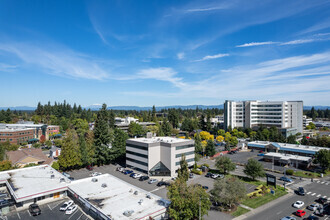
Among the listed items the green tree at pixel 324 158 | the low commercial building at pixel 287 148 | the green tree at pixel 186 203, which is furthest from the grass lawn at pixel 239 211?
the low commercial building at pixel 287 148

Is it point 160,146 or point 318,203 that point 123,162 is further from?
point 318,203

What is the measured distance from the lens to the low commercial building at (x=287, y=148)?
2486 inches

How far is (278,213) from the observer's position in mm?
30281

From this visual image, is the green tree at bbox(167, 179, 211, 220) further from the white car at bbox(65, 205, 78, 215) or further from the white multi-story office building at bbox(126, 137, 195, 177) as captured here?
the white multi-story office building at bbox(126, 137, 195, 177)

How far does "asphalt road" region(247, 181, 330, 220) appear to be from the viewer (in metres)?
29.6

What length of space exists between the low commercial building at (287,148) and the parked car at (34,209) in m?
68.9

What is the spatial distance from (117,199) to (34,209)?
37.5 ft

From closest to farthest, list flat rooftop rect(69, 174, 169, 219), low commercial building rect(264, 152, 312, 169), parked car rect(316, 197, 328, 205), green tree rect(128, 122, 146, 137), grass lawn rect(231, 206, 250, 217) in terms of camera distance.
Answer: flat rooftop rect(69, 174, 169, 219)
grass lawn rect(231, 206, 250, 217)
parked car rect(316, 197, 328, 205)
low commercial building rect(264, 152, 312, 169)
green tree rect(128, 122, 146, 137)

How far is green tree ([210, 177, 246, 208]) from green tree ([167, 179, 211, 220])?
221 inches

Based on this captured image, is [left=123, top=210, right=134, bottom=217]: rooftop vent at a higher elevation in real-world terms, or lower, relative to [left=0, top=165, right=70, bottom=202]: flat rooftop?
higher

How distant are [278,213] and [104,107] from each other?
2563 inches

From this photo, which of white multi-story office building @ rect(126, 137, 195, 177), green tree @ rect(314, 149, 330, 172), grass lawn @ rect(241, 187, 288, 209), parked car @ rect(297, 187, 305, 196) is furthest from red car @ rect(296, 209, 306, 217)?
green tree @ rect(314, 149, 330, 172)

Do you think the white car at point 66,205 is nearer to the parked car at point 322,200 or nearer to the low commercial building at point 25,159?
the low commercial building at point 25,159

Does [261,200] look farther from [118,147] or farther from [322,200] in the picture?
[118,147]
